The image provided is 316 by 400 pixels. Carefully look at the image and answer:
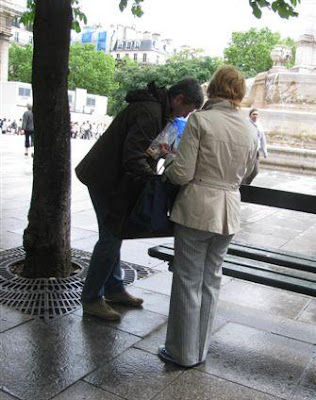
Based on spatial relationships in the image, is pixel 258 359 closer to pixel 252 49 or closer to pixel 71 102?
pixel 252 49

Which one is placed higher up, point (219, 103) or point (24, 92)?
point (24, 92)

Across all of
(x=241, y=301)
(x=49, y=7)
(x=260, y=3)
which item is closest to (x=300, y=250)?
(x=241, y=301)

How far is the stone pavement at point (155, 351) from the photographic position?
2922 millimetres

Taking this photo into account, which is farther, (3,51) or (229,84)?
(3,51)

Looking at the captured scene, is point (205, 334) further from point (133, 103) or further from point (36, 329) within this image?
point (133, 103)

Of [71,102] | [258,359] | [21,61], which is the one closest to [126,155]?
[258,359]

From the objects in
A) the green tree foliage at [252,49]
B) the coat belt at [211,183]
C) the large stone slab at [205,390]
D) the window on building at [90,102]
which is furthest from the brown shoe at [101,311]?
the window on building at [90,102]

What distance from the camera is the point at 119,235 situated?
3.39 meters

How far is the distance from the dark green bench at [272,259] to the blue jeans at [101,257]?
42cm

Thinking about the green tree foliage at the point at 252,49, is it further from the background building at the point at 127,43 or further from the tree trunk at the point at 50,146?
the background building at the point at 127,43

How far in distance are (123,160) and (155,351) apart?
1280mm

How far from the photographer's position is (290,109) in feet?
64.0

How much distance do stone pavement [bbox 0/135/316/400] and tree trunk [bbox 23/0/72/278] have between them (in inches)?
29.6

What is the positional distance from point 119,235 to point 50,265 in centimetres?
148
